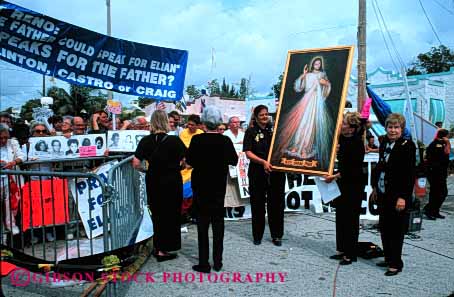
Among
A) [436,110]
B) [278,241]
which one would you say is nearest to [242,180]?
[278,241]

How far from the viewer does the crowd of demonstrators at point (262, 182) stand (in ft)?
18.8

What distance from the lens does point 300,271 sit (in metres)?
4.74

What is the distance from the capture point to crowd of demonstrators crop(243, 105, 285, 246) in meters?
5.72

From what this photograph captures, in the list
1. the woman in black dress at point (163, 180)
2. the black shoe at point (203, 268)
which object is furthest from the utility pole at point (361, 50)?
the black shoe at point (203, 268)

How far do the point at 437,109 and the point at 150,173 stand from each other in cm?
2384

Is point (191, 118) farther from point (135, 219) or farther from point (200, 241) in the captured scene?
point (200, 241)

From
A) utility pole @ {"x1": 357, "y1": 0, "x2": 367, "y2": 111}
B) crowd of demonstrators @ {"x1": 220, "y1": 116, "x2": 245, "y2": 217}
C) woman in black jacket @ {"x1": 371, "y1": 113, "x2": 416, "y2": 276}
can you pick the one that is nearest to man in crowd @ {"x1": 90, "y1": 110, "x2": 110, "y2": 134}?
crowd of demonstrators @ {"x1": 220, "y1": 116, "x2": 245, "y2": 217}

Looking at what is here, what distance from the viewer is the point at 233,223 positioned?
23.9 ft

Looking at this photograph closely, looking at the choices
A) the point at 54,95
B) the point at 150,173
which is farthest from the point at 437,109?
the point at 54,95

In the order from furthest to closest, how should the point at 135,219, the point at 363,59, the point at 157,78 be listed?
the point at 363,59 < the point at 157,78 < the point at 135,219

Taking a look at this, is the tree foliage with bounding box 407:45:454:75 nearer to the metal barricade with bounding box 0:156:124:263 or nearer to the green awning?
the green awning

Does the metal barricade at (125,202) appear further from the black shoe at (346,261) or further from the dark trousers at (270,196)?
the black shoe at (346,261)

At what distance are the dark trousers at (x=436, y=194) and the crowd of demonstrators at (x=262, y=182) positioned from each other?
369 cm

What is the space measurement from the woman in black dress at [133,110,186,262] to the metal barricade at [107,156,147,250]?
30cm
